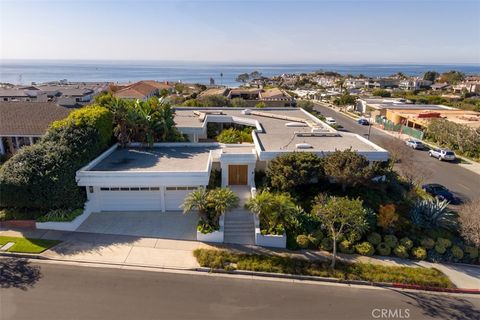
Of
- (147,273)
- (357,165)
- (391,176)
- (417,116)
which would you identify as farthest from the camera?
(417,116)

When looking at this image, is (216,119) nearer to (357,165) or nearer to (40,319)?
(357,165)

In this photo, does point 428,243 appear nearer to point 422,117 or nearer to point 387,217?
point 387,217

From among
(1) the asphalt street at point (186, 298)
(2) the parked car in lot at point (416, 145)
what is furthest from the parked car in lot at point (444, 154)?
(1) the asphalt street at point (186, 298)

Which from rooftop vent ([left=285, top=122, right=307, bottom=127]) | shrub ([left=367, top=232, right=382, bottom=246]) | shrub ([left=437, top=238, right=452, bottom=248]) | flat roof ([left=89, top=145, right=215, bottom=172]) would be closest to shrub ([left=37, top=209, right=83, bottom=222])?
flat roof ([left=89, top=145, right=215, bottom=172])

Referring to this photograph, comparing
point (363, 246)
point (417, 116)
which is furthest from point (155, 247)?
point (417, 116)

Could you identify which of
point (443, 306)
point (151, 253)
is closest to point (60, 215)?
point (151, 253)

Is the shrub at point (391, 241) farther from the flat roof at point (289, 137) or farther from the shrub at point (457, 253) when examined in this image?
the flat roof at point (289, 137)

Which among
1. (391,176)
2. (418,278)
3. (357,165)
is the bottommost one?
(418,278)
